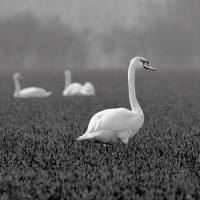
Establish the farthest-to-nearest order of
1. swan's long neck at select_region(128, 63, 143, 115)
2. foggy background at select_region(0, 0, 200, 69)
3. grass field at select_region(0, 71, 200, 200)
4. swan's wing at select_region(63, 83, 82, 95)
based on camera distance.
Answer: foggy background at select_region(0, 0, 200, 69) < swan's wing at select_region(63, 83, 82, 95) < swan's long neck at select_region(128, 63, 143, 115) < grass field at select_region(0, 71, 200, 200)

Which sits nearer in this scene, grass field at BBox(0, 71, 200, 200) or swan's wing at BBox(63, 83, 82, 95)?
grass field at BBox(0, 71, 200, 200)

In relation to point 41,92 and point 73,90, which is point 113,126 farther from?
point 73,90

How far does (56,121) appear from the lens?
602 inches

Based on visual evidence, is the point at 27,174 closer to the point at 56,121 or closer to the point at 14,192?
the point at 14,192

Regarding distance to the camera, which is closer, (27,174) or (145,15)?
(27,174)

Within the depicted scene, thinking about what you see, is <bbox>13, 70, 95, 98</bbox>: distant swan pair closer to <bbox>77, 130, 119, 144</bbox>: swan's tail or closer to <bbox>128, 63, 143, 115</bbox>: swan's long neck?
<bbox>128, 63, 143, 115</bbox>: swan's long neck

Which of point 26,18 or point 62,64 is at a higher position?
point 26,18

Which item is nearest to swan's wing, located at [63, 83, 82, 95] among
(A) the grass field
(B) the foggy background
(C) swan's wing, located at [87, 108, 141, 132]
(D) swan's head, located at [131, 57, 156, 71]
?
(A) the grass field

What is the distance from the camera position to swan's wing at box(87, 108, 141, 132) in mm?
9789

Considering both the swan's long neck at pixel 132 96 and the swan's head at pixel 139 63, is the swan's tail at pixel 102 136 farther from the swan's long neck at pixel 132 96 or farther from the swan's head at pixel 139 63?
the swan's head at pixel 139 63

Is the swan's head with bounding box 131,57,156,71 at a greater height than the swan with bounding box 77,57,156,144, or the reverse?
the swan's head with bounding box 131,57,156,71

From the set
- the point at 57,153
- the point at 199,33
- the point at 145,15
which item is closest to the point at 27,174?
the point at 57,153

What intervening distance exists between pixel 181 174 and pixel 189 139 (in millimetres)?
3484

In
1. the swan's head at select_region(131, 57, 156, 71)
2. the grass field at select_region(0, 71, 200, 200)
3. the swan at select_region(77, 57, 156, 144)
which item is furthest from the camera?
the swan's head at select_region(131, 57, 156, 71)
